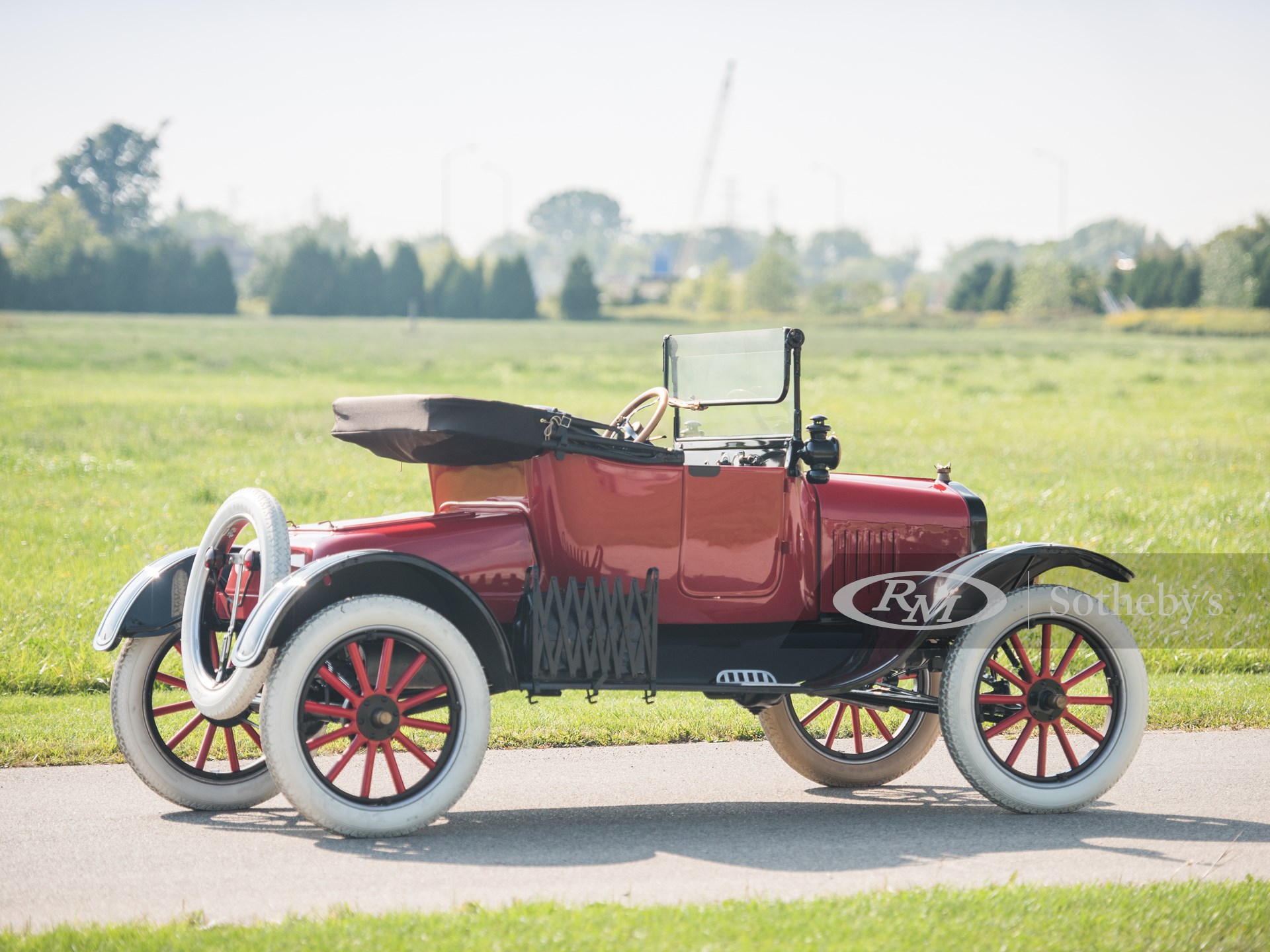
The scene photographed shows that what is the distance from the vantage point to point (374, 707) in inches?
199

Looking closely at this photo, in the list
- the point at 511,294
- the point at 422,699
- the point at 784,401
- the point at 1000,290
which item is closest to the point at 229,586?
the point at 422,699

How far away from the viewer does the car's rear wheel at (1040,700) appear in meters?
5.58

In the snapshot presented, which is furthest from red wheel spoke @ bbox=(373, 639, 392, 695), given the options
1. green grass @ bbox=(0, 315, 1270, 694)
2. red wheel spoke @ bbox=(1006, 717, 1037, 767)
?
green grass @ bbox=(0, 315, 1270, 694)

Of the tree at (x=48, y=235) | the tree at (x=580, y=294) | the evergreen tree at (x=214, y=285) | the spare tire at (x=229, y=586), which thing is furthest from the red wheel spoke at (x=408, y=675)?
the tree at (x=580, y=294)

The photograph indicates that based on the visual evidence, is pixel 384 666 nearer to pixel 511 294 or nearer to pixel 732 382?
pixel 732 382

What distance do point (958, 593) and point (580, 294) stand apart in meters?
98.3

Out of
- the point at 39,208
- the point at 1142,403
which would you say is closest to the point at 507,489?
the point at 1142,403

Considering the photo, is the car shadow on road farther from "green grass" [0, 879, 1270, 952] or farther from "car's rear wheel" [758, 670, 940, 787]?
"green grass" [0, 879, 1270, 952]

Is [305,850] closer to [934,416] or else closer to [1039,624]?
[1039,624]

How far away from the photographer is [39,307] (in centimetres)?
8938

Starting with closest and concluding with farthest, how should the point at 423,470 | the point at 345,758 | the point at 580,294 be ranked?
1. the point at 345,758
2. the point at 423,470
3. the point at 580,294

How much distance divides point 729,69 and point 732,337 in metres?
166

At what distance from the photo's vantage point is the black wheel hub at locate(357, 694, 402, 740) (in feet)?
16.6

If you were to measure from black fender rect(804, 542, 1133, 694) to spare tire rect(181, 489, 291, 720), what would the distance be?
85.1 inches
